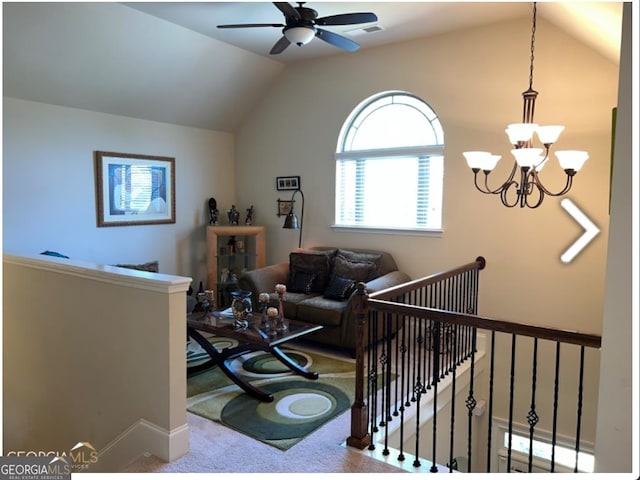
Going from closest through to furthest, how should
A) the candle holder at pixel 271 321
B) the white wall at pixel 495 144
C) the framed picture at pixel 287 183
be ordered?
the candle holder at pixel 271 321 → the white wall at pixel 495 144 → the framed picture at pixel 287 183

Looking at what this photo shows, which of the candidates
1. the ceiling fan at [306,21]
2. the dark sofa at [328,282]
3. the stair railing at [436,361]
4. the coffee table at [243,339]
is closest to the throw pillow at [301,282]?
the dark sofa at [328,282]

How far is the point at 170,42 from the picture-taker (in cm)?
474

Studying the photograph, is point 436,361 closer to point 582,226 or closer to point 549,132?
point 549,132

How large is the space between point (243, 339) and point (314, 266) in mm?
1859

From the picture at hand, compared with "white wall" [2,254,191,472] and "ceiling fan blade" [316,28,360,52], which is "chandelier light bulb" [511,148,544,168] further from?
"white wall" [2,254,191,472]

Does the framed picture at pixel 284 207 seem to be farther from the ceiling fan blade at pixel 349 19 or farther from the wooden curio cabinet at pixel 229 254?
the ceiling fan blade at pixel 349 19

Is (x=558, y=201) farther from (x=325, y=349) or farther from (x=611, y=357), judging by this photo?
(x=611, y=357)

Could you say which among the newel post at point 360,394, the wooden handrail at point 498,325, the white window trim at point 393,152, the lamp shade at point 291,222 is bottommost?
the newel post at point 360,394

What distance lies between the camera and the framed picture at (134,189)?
5.22 metres

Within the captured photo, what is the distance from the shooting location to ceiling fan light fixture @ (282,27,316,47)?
3.55m

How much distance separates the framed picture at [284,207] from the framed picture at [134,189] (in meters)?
1.34

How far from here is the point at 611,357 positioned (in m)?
1.51

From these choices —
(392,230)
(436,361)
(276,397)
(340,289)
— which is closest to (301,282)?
(340,289)

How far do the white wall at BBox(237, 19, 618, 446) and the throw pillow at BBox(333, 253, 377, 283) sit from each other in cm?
45
